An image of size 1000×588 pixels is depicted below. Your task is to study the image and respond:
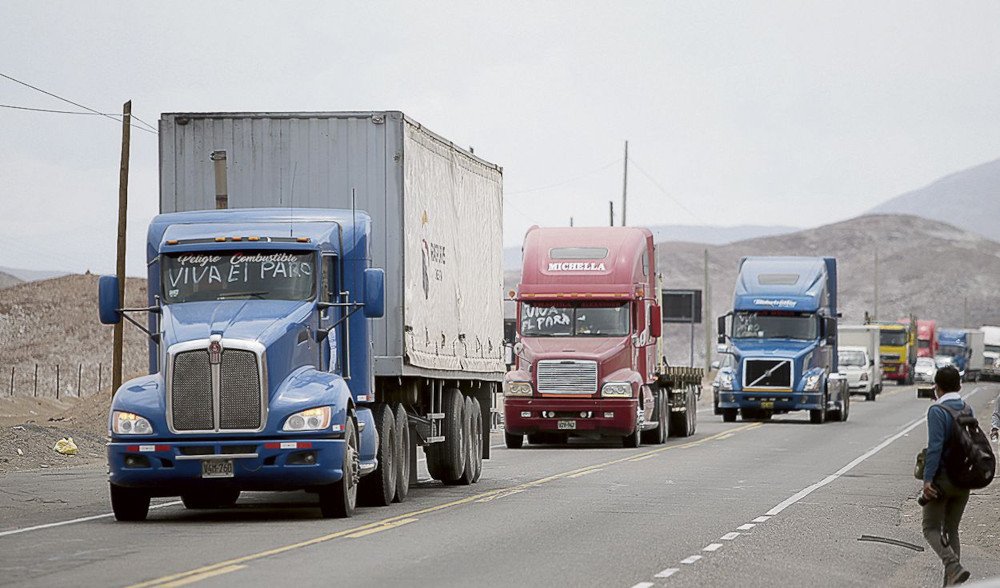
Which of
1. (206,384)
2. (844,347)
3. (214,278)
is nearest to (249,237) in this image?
(214,278)

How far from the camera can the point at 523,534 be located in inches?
634

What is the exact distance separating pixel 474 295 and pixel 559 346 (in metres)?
9.54

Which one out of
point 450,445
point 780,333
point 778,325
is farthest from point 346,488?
point 780,333

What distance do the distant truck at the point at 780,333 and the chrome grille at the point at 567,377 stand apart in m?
12.8

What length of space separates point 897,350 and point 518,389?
65.0m

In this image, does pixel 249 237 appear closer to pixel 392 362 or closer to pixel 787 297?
pixel 392 362

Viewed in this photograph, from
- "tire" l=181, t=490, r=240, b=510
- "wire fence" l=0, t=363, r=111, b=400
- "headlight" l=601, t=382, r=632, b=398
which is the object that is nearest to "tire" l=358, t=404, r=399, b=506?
"tire" l=181, t=490, r=240, b=510

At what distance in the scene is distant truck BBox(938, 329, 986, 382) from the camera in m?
113

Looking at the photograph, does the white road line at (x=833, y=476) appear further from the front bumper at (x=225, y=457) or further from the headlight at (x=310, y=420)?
the front bumper at (x=225, y=457)

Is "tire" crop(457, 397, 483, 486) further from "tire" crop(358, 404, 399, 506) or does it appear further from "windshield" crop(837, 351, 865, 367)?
"windshield" crop(837, 351, 865, 367)

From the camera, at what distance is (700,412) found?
201 ft

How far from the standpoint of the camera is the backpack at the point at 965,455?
12336 millimetres

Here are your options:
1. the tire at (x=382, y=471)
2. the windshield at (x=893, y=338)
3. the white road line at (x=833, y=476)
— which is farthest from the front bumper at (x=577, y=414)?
the windshield at (x=893, y=338)

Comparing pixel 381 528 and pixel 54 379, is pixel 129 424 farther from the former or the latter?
pixel 54 379
